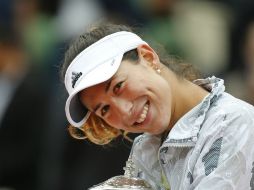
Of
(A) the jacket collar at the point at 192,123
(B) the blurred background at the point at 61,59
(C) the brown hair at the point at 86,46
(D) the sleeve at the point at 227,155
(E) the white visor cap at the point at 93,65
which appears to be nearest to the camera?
(D) the sleeve at the point at 227,155

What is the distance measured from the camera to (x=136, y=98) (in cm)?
434

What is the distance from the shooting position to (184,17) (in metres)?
8.48

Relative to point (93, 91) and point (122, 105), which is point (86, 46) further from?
point (122, 105)

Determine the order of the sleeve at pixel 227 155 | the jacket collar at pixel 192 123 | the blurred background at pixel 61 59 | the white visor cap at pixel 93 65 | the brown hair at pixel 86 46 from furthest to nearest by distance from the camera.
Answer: the blurred background at pixel 61 59
the brown hair at pixel 86 46
the white visor cap at pixel 93 65
the jacket collar at pixel 192 123
the sleeve at pixel 227 155

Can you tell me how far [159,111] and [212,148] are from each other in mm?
381

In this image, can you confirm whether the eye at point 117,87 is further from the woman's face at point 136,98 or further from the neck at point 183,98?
the neck at point 183,98

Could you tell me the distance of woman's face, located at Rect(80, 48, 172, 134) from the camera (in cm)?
433

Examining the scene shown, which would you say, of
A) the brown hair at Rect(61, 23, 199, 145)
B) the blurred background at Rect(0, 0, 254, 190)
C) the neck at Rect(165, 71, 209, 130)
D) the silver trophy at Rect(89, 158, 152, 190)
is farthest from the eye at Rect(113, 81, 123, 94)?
the blurred background at Rect(0, 0, 254, 190)

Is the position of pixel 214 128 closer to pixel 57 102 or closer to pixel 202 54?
pixel 57 102

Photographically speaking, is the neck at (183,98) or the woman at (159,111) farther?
the neck at (183,98)

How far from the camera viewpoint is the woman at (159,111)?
4.05 metres

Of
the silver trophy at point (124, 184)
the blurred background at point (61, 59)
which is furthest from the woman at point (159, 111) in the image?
the blurred background at point (61, 59)

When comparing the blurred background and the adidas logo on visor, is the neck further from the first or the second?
the blurred background

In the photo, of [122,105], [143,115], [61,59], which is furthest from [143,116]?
[61,59]
